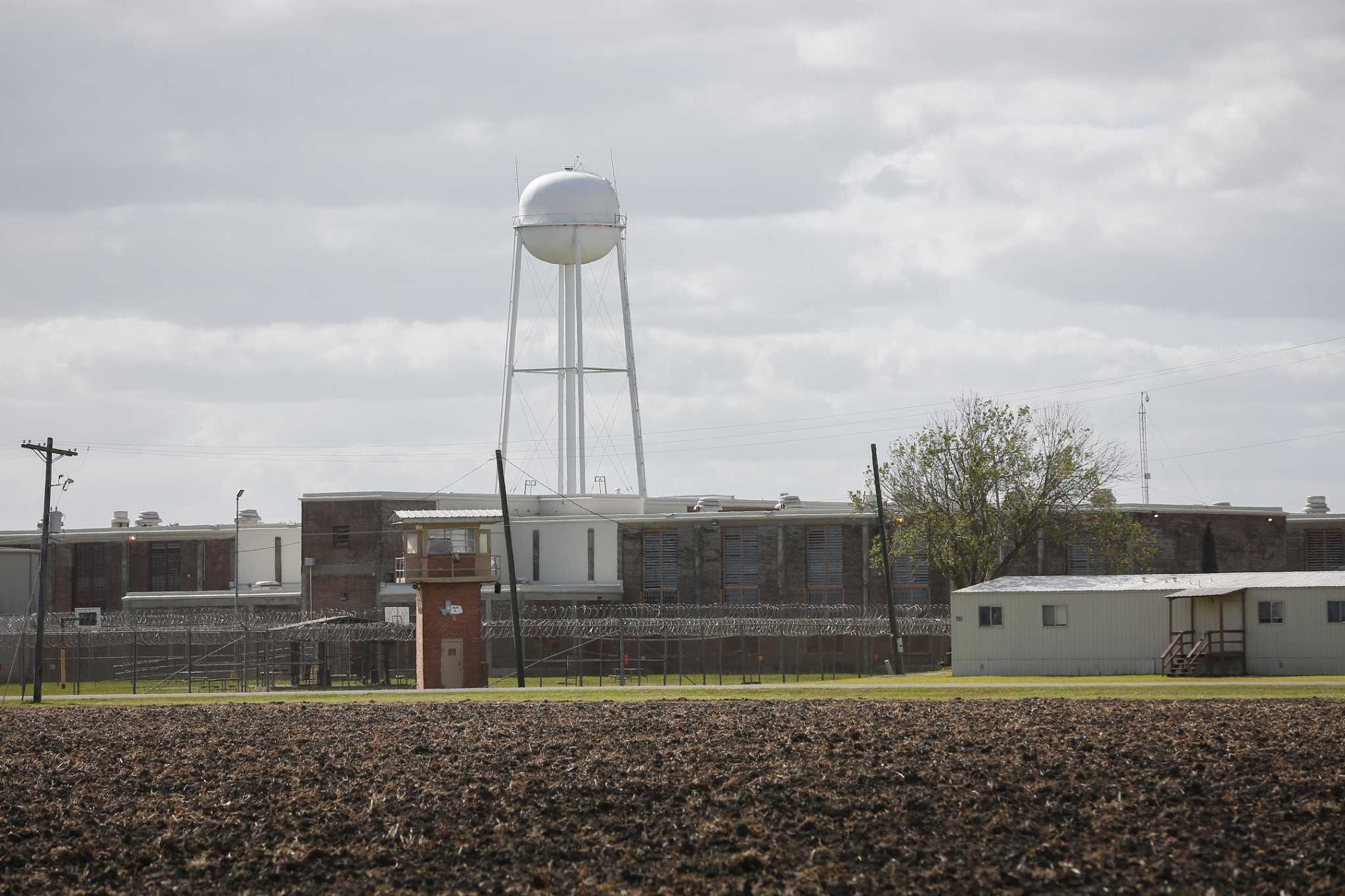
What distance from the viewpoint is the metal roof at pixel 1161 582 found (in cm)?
5522

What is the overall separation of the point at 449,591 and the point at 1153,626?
2481cm

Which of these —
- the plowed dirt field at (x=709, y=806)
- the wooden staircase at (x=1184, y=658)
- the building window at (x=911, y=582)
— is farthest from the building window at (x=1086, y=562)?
the plowed dirt field at (x=709, y=806)

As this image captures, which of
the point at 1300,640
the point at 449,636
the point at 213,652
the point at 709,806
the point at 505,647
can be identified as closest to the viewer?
the point at 709,806

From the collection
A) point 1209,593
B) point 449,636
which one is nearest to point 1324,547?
point 1209,593

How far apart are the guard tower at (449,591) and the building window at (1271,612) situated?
26744 mm

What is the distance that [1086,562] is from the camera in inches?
3312

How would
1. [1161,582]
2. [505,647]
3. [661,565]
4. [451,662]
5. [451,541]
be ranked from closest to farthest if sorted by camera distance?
[1161,582] → [451,662] → [451,541] → [505,647] → [661,565]

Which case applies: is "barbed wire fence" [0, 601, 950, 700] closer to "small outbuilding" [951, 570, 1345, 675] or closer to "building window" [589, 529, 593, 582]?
"building window" [589, 529, 593, 582]

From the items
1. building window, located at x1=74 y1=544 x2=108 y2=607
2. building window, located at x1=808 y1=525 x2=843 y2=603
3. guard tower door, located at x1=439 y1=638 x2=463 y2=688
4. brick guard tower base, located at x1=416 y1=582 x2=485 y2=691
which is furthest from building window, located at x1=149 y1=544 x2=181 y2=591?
guard tower door, located at x1=439 y1=638 x2=463 y2=688

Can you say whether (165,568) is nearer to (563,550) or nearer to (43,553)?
(563,550)

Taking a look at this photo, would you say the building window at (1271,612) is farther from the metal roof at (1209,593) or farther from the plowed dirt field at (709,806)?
the plowed dirt field at (709,806)

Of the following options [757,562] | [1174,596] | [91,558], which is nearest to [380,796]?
[1174,596]

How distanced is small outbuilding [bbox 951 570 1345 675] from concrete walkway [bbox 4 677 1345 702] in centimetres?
256

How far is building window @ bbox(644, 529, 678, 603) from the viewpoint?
8588 centimetres
